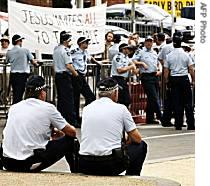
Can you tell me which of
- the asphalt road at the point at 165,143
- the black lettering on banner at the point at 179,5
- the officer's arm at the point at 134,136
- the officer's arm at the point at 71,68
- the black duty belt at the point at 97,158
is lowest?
the asphalt road at the point at 165,143

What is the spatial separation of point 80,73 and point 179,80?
216 cm

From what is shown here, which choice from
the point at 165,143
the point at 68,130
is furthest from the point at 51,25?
A: the point at 68,130

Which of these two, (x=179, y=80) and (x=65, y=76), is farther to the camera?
(x=65, y=76)

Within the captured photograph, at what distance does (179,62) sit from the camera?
1503cm

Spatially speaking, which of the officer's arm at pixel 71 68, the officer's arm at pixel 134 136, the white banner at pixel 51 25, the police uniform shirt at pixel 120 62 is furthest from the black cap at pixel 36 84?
the white banner at pixel 51 25

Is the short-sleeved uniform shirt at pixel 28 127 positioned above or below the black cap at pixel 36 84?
below

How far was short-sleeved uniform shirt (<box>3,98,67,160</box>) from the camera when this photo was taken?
832 centimetres

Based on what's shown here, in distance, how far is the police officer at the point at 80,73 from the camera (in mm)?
15812

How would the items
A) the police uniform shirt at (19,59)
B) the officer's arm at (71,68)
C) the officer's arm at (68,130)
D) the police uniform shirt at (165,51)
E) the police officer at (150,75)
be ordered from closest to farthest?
1. the officer's arm at (68,130)
2. the officer's arm at (71,68)
3. the police officer at (150,75)
4. the police uniform shirt at (19,59)
5. the police uniform shirt at (165,51)

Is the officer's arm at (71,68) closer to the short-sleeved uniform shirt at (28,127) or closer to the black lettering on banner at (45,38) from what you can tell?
the black lettering on banner at (45,38)

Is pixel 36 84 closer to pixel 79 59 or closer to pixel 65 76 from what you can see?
pixel 65 76

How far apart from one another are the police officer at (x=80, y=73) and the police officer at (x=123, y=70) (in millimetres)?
714

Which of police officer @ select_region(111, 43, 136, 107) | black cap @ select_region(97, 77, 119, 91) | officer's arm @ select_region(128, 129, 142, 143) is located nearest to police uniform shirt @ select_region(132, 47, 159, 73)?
police officer @ select_region(111, 43, 136, 107)
